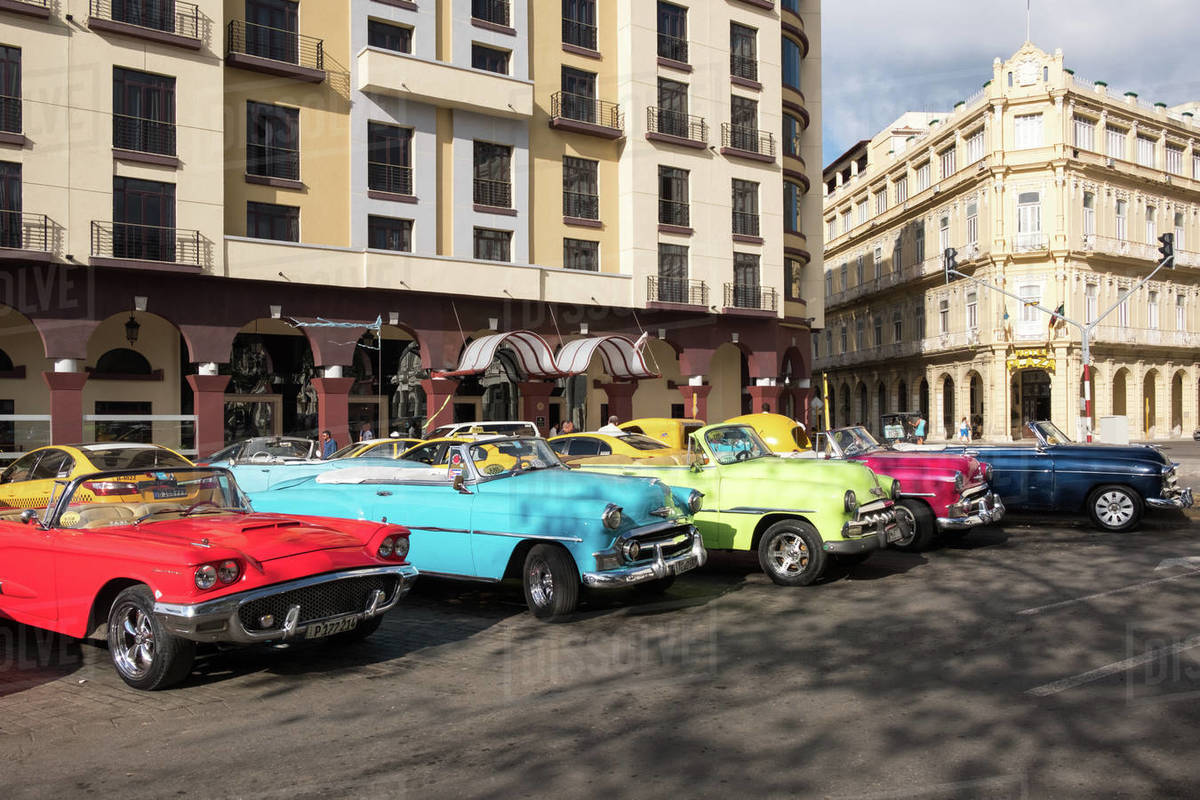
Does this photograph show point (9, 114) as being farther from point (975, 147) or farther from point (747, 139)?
point (975, 147)

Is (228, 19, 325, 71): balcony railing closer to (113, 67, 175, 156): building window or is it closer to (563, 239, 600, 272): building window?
(113, 67, 175, 156): building window

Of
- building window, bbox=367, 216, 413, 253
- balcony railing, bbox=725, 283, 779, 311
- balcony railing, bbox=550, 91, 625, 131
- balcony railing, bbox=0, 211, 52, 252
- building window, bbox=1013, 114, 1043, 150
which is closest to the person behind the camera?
balcony railing, bbox=0, 211, 52, 252

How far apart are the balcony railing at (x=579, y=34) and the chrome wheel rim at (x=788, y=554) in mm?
22749

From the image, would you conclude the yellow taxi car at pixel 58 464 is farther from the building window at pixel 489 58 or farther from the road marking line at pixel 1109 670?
the building window at pixel 489 58

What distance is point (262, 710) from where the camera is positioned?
5.82 metres

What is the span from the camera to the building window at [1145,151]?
4947 centimetres

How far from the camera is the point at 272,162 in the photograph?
23922 mm

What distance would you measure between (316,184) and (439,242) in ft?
12.0

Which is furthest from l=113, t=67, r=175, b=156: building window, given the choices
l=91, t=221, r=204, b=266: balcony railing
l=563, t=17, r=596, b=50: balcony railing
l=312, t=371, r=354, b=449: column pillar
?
l=563, t=17, r=596, b=50: balcony railing

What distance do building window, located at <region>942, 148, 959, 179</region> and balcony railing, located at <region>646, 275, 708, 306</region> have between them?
27.4 meters

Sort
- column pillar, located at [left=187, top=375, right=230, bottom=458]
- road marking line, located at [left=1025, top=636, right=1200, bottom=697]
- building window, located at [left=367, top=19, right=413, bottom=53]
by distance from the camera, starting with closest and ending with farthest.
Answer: road marking line, located at [left=1025, top=636, right=1200, bottom=697] → column pillar, located at [left=187, top=375, right=230, bottom=458] → building window, located at [left=367, top=19, right=413, bottom=53]

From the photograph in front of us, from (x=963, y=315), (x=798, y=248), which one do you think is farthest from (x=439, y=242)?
(x=963, y=315)

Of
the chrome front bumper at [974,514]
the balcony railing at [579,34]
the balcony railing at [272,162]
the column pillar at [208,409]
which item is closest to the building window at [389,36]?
the balcony railing at [272,162]

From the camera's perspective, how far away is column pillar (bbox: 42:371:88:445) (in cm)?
2112
